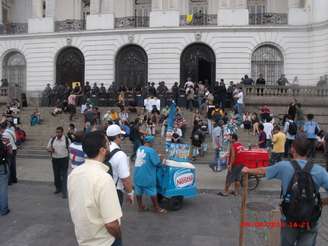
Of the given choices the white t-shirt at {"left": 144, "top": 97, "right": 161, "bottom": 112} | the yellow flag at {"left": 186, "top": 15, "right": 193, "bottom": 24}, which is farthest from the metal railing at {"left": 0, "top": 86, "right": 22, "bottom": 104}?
the yellow flag at {"left": 186, "top": 15, "right": 193, "bottom": 24}

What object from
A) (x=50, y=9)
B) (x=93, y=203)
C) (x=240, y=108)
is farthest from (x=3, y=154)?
(x=50, y=9)

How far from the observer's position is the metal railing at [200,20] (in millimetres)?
32812

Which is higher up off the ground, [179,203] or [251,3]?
[251,3]

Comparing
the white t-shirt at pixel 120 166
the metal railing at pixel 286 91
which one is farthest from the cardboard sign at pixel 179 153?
the metal railing at pixel 286 91

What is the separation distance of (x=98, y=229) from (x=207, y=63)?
97.0ft

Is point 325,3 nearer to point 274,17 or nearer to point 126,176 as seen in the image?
point 274,17

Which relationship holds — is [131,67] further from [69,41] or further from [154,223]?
[154,223]

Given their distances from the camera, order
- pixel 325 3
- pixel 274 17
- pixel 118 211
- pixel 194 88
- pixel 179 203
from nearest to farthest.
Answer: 1. pixel 118 211
2. pixel 179 203
3. pixel 194 88
4. pixel 325 3
5. pixel 274 17

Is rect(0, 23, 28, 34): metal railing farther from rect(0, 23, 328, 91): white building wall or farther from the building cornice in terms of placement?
the building cornice

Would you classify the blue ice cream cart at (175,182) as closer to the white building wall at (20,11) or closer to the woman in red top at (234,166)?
the woman in red top at (234,166)

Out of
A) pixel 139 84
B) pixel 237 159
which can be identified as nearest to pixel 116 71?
pixel 139 84

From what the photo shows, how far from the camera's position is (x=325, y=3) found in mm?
30375

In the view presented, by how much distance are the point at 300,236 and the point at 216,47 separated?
91.8 ft

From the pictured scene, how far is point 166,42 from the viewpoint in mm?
32594
